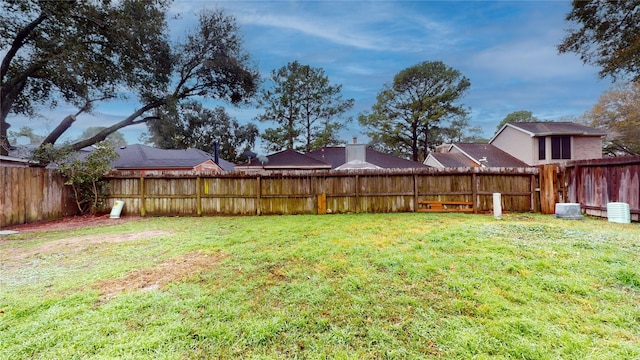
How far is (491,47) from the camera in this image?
1418cm

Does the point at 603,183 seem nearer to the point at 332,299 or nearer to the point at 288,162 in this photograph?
the point at 332,299

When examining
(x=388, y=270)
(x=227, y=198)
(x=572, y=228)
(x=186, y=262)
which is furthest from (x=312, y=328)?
(x=227, y=198)

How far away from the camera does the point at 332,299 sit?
8.22 feet

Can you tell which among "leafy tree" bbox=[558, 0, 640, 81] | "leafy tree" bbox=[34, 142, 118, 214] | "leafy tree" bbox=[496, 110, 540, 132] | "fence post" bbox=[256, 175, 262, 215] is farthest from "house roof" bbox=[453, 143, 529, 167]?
"leafy tree" bbox=[34, 142, 118, 214]

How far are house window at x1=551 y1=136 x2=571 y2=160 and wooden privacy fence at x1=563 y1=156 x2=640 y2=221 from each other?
1266 centimetres

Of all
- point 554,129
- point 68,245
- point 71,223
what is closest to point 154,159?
point 71,223

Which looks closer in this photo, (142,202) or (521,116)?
(142,202)

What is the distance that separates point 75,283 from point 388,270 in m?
3.64

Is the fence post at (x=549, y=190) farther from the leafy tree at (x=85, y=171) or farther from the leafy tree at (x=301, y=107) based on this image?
the leafy tree at (x=301, y=107)

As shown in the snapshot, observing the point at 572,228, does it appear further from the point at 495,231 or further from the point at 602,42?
the point at 602,42

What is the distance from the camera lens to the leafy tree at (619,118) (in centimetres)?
1989

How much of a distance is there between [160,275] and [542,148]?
72.5ft

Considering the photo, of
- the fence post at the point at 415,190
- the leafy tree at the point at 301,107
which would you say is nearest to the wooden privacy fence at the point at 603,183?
the fence post at the point at 415,190

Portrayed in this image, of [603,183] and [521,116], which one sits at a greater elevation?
[521,116]
